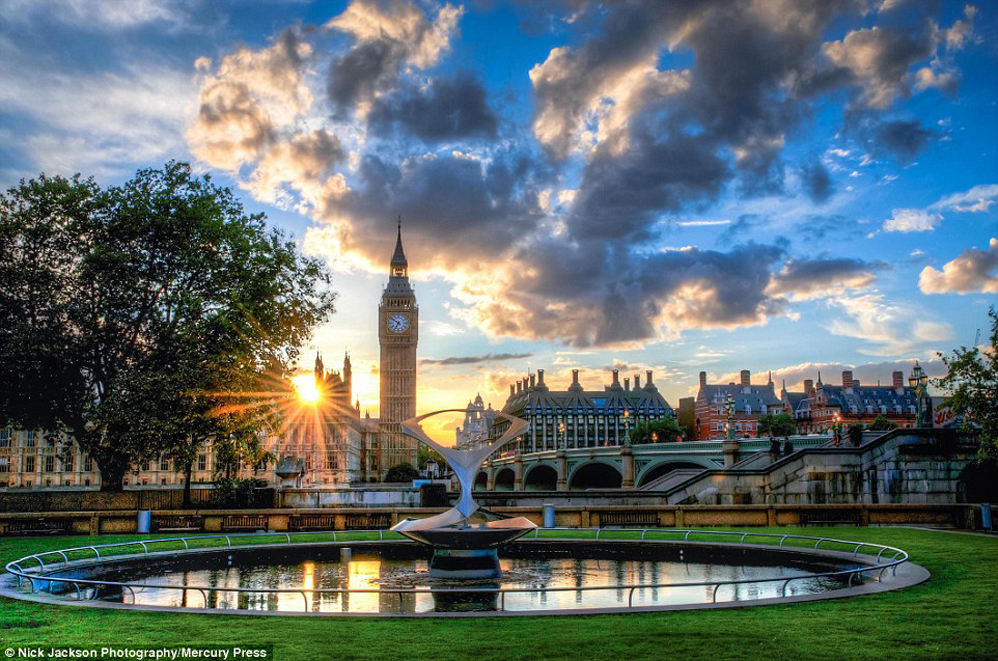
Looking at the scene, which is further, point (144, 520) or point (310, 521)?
point (310, 521)

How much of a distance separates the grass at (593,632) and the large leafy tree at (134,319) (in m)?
24.3

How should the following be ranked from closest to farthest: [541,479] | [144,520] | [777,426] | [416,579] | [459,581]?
[459,581]
[416,579]
[144,520]
[541,479]
[777,426]

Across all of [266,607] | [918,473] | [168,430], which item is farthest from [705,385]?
[266,607]

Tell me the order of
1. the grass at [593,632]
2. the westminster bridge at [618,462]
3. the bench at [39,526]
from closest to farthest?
the grass at [593,632], the bench at [39,526], the westminster bridge at [618,462]

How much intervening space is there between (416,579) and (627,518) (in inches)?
543

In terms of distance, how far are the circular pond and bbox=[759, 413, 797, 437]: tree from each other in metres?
102

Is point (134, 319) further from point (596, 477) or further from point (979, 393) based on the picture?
point (596, 477)

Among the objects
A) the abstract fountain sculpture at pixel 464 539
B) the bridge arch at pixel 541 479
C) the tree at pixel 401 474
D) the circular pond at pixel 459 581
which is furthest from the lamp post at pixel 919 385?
the tree at pixel 401 474

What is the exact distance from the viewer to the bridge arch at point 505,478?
11288 centimetres

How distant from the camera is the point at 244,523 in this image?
2998 cm

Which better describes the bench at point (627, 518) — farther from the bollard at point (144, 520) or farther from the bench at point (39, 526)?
the bench at point (39, 526)

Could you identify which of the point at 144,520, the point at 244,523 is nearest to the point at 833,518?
the point at 244,523

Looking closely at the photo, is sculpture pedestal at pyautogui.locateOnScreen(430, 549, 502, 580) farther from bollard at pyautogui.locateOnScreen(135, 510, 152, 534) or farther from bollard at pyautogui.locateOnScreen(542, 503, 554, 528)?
bollard at pyautogui.locateOnScreen(135, 510, 152, 534)

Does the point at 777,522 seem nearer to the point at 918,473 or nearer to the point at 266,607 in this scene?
the point at 918,473
